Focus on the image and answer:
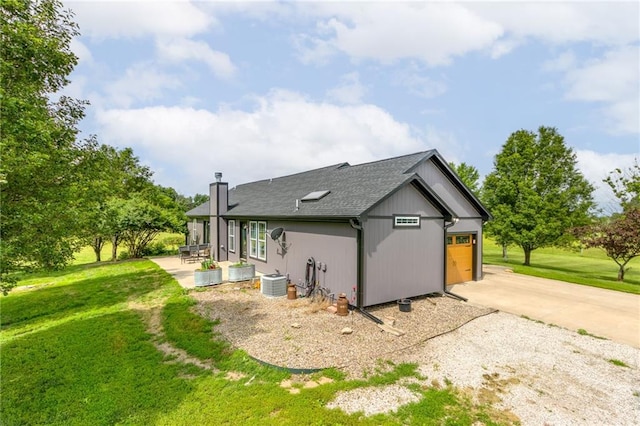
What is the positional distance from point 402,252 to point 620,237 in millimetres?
13020

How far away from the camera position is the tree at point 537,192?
18.1 m

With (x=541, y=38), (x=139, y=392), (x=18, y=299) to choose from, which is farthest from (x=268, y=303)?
(x=541, y=38)

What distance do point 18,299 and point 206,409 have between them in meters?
11.9

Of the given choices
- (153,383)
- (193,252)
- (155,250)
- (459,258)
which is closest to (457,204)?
(459,258)

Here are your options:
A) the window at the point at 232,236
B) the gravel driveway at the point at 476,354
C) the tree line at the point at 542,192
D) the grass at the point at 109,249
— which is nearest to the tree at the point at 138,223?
the grass at the point at 109,249

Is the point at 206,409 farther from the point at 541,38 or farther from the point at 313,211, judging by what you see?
the point at 541,38

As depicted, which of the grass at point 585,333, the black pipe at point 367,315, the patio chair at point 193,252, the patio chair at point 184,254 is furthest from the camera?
the patio chair at point 193,252

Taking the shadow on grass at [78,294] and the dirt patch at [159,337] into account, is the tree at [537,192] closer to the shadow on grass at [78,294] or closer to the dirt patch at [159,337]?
the dirt patch at [159,337]

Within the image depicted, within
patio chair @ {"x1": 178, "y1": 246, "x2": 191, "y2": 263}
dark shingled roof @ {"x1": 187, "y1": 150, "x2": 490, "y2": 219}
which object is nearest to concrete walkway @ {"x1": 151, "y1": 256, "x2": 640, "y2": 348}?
patio chair @ {"x1": 178, "y1": 246, "x2": 191, "y2": 263}

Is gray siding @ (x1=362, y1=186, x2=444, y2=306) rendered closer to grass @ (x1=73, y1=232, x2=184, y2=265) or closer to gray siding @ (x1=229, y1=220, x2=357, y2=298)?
gray siding @ (x1=229, y1=220, x2=357, y2=298)

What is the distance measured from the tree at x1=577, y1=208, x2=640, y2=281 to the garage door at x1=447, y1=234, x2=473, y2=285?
7367 mm

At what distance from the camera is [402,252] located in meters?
9.49

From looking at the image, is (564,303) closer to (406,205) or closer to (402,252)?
(402,252)

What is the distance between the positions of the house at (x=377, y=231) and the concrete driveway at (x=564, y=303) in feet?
4.54
